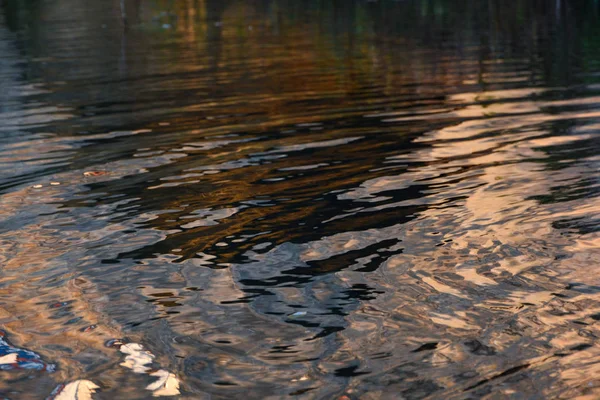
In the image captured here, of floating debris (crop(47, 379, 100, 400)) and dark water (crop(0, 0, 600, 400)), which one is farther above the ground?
dark water (crop(0, 0, 600, 400))

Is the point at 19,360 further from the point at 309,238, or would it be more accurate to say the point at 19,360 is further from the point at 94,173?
the point at 94,173

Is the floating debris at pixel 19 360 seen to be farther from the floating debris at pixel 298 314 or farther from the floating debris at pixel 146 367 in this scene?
the floating debris at pixel 298 314

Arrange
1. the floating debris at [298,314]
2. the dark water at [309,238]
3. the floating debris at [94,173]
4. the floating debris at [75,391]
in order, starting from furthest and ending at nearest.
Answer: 1. the floating debris at [94,173]
2. the floating debris at [298,314]
3. the dark water at [309,238]
4. the floating debris at [75,391]

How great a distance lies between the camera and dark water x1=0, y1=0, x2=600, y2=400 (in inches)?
185

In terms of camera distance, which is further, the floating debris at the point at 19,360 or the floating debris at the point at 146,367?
the floating debris at the point at 19,360

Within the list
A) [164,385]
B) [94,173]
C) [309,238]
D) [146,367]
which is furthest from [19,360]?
[94,173]

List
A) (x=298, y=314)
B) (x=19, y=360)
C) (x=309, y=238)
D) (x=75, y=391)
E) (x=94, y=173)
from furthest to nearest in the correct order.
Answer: (x=94, y=173) < (x=309, y=238) < (x=298, y=314) < (x=19, y=360) < (x=75, y=391)

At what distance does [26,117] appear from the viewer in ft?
44.9

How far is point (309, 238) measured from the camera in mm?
6844

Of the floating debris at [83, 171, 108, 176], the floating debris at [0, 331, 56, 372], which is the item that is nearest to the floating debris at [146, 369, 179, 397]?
the floating debris at [0, 331, 56, 372]

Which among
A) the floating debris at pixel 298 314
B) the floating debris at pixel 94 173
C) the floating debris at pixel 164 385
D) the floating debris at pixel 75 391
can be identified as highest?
the floating debris at pixel 94 173

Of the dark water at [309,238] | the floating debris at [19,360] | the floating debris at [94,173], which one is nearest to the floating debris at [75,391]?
the dark water at [309,238]

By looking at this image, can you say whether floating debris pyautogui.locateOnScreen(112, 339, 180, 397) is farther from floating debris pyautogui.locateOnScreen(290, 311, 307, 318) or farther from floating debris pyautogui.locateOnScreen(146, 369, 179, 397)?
floating debris pyautogui.locateOnScreen(290, 311, 307, 318)

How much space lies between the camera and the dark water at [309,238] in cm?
470
